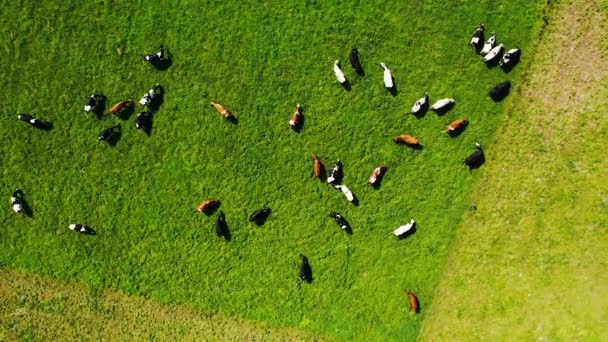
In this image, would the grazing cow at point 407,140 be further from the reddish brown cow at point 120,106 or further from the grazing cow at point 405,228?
Result: the reddish brown cow at point 120,106

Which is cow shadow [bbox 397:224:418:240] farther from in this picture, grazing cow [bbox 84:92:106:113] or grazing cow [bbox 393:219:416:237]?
grazing cow [bbox 84:92:106:113]

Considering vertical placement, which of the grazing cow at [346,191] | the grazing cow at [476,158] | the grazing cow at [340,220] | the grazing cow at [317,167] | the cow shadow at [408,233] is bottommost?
the cow shadow at [408,233]

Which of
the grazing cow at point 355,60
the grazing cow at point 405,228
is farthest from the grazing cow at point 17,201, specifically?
the grazing cow at point 405,228

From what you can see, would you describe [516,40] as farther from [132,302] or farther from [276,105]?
[132,302]

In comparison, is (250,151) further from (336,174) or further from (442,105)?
(442,105)

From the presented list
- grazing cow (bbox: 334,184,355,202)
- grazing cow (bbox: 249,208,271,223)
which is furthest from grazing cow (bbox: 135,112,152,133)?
grazing cow (bbox: 334,184,355,202)

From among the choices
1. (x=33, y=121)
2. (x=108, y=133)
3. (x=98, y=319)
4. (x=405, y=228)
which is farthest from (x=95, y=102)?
(x=405, y=228)

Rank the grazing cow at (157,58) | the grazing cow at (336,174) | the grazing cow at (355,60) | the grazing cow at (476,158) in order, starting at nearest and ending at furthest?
the grazing cow at (355,60) → the grazing cow at (476,158) → the grazing cow at (157,58) → the grazing cow at (336,174)
